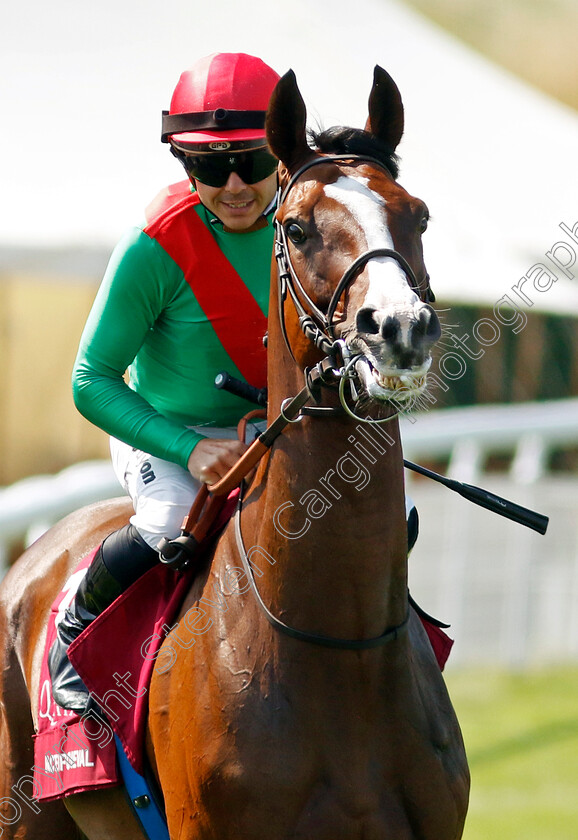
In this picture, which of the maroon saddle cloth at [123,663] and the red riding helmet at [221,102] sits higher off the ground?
the red riding helmet at [221,102]

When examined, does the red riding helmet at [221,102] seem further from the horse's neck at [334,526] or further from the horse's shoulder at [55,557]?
the horse's shoulder at [55,557]

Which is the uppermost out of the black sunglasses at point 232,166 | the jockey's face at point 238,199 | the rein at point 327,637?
the black sunglasses at point 232,166

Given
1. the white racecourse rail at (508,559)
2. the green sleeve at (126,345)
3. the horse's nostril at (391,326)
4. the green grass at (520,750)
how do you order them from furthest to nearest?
1. the white racecourse rail at (508,559)
2. the green grass at (520,750)
3. the green sleeve at (126,345)
4. the horse's nostril at (391,326)

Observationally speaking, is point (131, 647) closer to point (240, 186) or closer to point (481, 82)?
point (240, 186)

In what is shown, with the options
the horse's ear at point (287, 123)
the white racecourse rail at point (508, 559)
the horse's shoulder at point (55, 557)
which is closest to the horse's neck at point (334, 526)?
the horse's ear at point (287, 123)

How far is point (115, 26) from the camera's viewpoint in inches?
404

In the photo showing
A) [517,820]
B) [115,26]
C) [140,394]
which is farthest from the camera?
[115,26]

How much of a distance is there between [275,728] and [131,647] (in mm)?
680

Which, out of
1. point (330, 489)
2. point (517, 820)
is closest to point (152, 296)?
point (330, 489)

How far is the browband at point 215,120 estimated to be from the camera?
3.31 metres

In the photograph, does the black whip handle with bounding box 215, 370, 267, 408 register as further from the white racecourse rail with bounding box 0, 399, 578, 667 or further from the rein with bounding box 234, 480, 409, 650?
the white racecourse rail with bounding box 0, 399, 578, 667

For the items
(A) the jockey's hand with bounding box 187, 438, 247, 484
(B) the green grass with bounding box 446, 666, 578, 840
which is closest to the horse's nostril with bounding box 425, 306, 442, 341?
(A) the jockey's hand with bounding box 187, 438, 247, 484

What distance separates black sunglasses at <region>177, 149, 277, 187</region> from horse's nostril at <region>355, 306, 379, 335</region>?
3.33 feet

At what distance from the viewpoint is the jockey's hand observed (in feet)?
10.8
